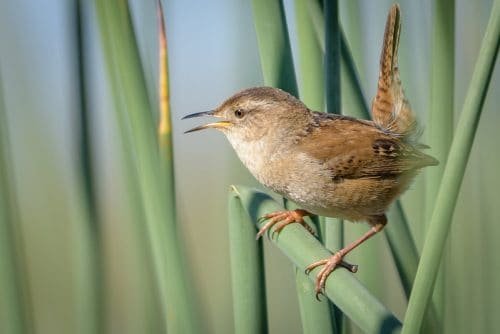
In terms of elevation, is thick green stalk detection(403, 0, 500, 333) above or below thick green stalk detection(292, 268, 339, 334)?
above

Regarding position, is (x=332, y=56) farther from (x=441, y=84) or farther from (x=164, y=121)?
(x=164, y=121)

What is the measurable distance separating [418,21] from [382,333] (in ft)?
3.61

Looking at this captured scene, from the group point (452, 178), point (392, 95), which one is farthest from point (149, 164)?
point (392, 95)

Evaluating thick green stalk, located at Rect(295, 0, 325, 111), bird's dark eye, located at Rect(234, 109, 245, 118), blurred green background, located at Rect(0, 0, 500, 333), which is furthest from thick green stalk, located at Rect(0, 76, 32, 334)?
bird's dark eye, located at Rect(234, 109, 245, 118)

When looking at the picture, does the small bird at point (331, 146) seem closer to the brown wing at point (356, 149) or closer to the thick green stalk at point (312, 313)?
the brown wing at point (356, 149)

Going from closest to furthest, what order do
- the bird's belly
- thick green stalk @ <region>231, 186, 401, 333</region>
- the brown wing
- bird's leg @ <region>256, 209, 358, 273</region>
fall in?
1. thick green stalk @ <region>231, 186, 401, 333</region>
2. bird's leg @ <region>256, 209, 358, 273</region>
3. the bird's belly
4. the brown wing

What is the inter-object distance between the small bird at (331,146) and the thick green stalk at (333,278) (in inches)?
18.2

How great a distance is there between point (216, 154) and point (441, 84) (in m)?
1.95

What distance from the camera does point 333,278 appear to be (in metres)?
1.28

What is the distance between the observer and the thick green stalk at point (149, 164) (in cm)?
137

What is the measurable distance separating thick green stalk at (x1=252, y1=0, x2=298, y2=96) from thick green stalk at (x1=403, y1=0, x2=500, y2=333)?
573 mm

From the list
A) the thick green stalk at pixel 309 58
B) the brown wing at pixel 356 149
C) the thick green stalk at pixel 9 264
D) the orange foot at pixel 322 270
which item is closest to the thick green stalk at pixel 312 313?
the orange foot at pixel 322 270

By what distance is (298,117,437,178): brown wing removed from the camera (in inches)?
88.4

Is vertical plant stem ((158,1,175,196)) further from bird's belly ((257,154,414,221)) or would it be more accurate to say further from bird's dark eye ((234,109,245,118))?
bird's dark eye ((234,109,245,118))
